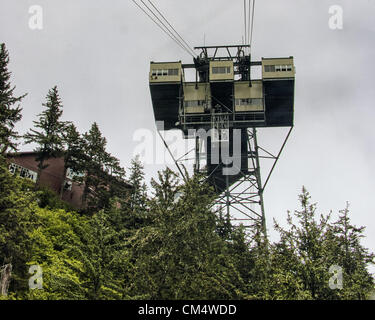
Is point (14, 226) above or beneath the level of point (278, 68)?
beneath

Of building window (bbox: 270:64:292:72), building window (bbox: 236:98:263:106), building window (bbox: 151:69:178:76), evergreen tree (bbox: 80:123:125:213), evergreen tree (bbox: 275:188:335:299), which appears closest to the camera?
evergreen tree (bbox: 275:188:335:299)

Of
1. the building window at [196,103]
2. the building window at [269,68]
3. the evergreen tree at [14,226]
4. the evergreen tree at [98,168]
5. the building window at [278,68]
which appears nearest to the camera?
the evergreen tree at [14,226]

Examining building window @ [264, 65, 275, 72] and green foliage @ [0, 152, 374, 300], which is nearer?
green foliage @ [0, 152, 374, 300]

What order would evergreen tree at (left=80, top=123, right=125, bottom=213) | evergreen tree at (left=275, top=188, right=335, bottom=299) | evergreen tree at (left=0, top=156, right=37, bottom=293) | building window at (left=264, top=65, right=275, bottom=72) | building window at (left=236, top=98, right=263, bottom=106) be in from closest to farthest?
evergreen tree at (left=275, top=188, right=335, bottom=299) → evergreen tree at (left=0, top=156, right=37, bottom=293) → building window at (left=264, top=65, right=275, bottom=72) → building window at (left=236, top=98, right=263, bottom=106) → evergreen tree at (left=80, top=123, right=125, bottom=213)

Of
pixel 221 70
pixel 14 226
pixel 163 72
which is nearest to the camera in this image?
pixel 14 226

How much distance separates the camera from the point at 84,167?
4338cm

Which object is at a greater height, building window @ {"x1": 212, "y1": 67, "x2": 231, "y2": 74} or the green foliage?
building window @ {"x1": 212, "y1": 67, "x2": 231, "y2": 74}

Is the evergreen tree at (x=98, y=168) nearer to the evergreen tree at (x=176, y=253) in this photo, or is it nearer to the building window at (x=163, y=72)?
the building window at (x=163, y=72)

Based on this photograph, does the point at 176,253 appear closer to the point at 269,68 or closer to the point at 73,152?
the point at 269,68

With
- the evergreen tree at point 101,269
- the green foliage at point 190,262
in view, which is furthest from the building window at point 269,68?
the evergreen tree at point 101,269

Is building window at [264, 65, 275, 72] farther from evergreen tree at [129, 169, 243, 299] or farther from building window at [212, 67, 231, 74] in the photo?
evergreen tree at [129, 169, 243, 299]

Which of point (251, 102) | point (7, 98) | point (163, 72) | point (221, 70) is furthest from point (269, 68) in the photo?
point (7, 98)

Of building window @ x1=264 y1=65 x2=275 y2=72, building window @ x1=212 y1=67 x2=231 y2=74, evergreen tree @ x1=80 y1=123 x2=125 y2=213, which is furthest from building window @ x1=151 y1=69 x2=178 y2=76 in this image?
evergreen tree @ x1=80 y1=123 x2=125 y2=213

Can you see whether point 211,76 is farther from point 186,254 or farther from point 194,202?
point 186,254
